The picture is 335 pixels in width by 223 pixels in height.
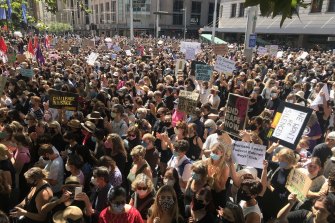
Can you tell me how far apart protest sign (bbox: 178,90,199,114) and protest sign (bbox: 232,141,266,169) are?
79.0 inches

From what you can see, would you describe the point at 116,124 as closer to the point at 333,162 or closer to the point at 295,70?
the point at 333,162

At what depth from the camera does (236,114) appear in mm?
5508

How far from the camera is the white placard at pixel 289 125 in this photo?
15.3ft

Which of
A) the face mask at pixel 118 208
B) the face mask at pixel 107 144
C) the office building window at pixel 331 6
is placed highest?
the office building window at pixel 331 6

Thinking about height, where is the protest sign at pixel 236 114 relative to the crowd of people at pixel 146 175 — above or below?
above

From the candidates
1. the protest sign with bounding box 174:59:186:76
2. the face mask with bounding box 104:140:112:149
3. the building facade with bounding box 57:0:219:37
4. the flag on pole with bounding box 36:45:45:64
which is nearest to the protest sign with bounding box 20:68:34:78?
the flag on pole with bounding box 36:45:45:64

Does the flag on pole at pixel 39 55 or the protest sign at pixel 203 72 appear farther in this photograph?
the flag on pole at pixel 39 55

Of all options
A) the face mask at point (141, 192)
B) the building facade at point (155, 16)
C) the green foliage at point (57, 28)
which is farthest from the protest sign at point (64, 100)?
the green foliage at point (57, 28)

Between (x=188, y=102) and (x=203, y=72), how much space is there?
3611mm

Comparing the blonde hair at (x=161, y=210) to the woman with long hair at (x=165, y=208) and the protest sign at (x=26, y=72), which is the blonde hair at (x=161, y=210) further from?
the protest sign at (x=26, y=72)

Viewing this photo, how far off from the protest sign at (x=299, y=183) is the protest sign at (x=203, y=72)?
6.36 m

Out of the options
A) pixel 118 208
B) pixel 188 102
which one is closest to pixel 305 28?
pixel 188 102

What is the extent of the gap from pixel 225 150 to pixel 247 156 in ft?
1.31

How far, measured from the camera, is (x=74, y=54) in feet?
64.5
